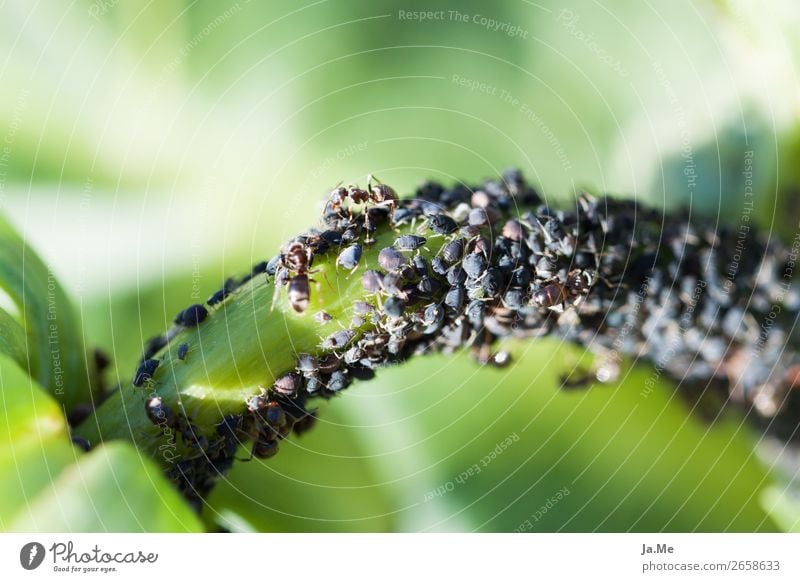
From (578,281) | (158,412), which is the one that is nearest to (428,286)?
(578,281)

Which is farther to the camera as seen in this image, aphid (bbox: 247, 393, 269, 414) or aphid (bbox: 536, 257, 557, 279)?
aphid (bbox: 536, 257, 557, 279)

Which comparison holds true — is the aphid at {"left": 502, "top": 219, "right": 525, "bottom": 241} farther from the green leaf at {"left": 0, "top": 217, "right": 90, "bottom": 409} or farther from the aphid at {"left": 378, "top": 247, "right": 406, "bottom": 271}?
the green leaf at {"left": 0, "top": 217, "right": 90, "bottom": 409}

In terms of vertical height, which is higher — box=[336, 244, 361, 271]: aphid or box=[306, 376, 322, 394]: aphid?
box=[336, 244, 361, 271]: aphid

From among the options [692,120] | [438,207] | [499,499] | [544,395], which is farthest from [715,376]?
[438,207]

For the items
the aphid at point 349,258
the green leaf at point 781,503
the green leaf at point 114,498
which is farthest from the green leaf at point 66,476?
the green leaf at point 781,503

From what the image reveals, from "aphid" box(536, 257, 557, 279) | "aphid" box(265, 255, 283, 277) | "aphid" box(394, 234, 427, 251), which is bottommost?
"aphid" box(536, 257, 557, 279)
